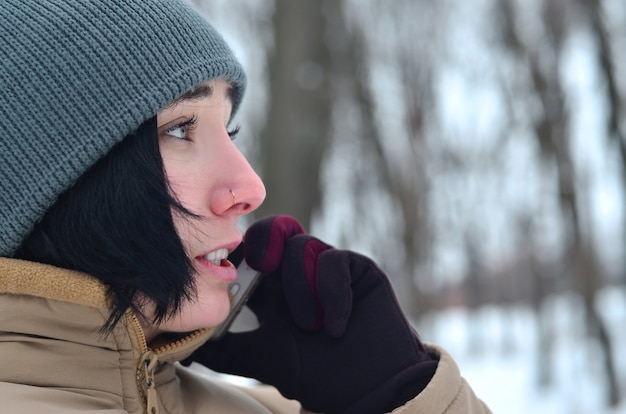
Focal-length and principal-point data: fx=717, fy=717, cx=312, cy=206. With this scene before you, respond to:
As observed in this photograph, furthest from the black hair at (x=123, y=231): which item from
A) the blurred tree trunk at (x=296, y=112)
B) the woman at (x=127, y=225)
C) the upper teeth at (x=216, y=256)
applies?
the blurred tree trunk at (x=296, y=112)

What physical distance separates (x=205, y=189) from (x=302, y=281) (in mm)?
291

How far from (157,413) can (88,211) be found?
373 millimetres

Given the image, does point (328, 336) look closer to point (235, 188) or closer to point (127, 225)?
point (235, 188)

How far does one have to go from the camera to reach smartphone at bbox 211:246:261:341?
150cm

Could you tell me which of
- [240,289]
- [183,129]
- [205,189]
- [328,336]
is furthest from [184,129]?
[328,336]

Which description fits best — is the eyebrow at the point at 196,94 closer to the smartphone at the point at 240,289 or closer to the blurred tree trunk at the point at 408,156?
the smartphone at the point at 240,289

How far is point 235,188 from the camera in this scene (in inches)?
52.1

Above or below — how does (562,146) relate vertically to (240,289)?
below

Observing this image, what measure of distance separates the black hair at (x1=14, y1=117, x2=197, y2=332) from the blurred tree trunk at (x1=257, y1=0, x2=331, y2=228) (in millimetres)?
2759

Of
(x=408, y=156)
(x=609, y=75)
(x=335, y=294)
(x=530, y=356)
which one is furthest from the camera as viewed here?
(x=530, y=356)

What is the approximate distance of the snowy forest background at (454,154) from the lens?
420 cm

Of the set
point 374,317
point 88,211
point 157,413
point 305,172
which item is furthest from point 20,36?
point 305,172

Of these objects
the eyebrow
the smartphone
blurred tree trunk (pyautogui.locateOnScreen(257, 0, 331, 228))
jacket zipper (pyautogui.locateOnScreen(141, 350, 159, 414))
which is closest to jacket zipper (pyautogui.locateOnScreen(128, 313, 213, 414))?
jacket zipper (pyautogui.locateOnScreen(141, 350, 159, 414))

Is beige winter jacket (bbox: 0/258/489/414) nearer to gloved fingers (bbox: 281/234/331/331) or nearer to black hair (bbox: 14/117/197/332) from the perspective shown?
black hair (bbox: 14/117/197/332)
